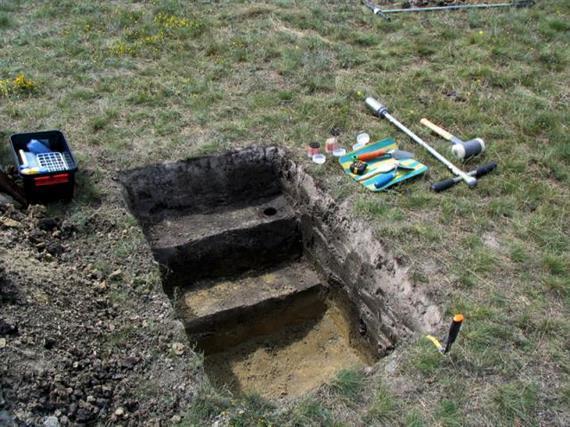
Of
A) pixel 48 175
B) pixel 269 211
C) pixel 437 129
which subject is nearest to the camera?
pixel 48 175

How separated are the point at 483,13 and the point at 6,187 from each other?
739 centimetres

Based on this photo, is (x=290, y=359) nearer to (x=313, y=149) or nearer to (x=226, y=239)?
(x=226, y=239)

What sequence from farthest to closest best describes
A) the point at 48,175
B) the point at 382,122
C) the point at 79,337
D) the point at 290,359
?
the point at 382,122
the point at 290,359
the point at 48,175
the point at 79,337

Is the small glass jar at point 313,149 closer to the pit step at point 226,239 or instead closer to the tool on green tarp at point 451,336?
the pit step at point 226,239

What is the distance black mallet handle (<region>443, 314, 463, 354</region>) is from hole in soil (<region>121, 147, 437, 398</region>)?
2.19 feet

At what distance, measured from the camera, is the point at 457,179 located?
17.8 feet

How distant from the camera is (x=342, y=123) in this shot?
6.29m

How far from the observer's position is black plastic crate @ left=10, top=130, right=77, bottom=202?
479 centimetres

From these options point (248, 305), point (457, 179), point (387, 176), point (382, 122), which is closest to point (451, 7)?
point (382, 122)

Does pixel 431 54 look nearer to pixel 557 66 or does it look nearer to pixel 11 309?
pixel 557 66

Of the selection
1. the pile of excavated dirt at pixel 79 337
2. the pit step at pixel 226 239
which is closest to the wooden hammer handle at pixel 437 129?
the pit step at pixel 226 239

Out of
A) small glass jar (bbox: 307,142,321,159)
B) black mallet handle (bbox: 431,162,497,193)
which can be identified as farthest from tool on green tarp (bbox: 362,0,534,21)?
black mallet handle (bbox: 431,162,497,193)

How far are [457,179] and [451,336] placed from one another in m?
2.18

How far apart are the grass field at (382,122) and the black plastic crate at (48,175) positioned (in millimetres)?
205
